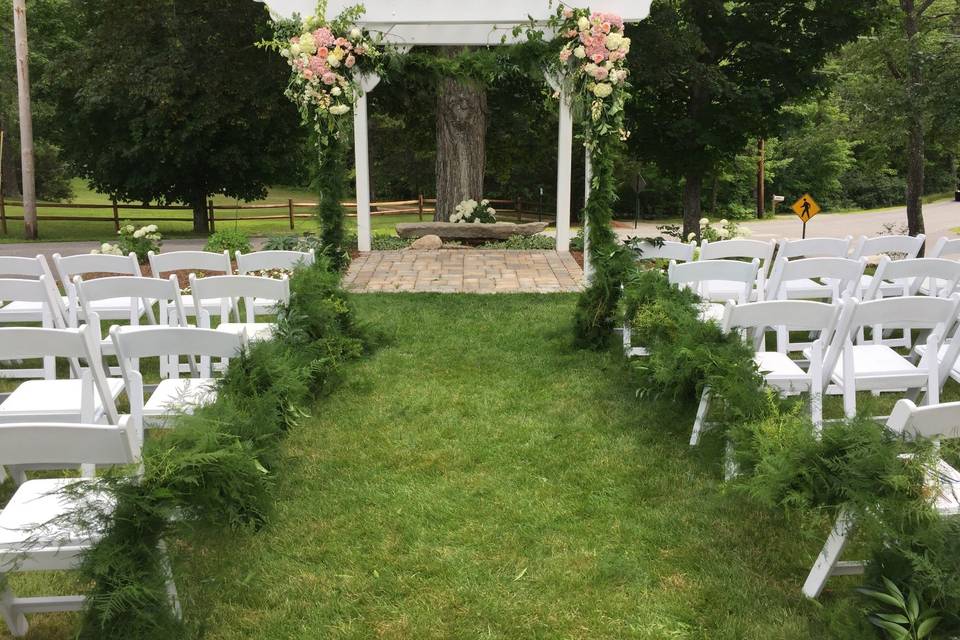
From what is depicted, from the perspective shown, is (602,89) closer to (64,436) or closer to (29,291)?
(29,291)

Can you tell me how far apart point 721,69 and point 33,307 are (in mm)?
14844

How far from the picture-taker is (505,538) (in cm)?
355

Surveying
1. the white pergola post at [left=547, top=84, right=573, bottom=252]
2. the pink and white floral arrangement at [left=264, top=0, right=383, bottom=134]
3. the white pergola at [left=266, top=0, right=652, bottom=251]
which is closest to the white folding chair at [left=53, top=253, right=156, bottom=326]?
the pink and white floral arrangement at [left=264, top=0, right=383, bottom=134]

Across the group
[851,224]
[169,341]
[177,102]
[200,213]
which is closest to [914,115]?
[169,341]

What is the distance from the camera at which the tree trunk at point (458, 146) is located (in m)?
14.5

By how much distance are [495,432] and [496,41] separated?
7786mm

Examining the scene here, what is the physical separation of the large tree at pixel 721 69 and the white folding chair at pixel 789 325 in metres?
11.8

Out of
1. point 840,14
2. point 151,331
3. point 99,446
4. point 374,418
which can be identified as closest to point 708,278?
point 374,418

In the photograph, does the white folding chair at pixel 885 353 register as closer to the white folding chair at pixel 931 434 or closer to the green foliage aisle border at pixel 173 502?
the white folding chair at pixel 931 434

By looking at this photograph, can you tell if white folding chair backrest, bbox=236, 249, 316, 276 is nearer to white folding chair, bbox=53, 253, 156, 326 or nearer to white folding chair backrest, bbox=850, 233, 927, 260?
white folding chair, bbox=53, 253, 156, 326

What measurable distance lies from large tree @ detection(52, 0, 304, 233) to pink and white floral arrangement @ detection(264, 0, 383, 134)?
8.53 m

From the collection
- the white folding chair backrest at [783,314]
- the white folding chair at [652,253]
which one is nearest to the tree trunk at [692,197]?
the white folding chair at [652,253]

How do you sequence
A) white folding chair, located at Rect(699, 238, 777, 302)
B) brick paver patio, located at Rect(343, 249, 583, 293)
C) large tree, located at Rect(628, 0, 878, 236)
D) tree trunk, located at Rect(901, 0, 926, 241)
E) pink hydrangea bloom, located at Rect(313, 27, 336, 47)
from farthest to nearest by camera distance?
large tree, located at Rect(628, 0, 878, 236) → tree trunk, located at Rect(901, 0, 926, 241) → brick paver patio, located at Rect(343, 249, 583, 293) → pink hydrangea bloom, located at Rect(313, 27, 336, 47) → white folding chair, located at Rect(699, 238, 777, 302)

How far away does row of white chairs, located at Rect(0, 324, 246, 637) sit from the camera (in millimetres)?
2449
